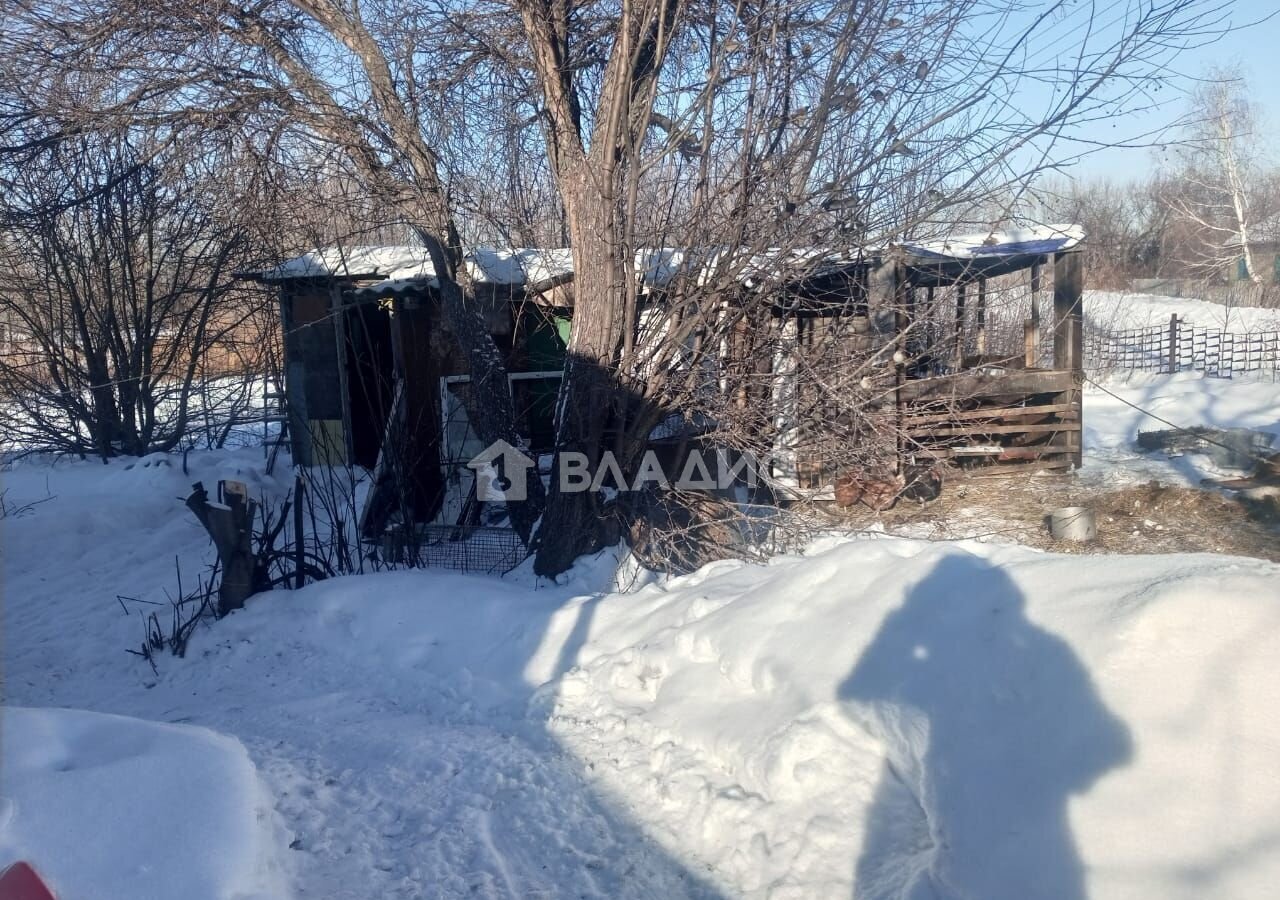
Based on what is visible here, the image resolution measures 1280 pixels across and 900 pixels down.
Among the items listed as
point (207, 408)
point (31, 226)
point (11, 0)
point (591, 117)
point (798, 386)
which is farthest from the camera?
point (207, 408)

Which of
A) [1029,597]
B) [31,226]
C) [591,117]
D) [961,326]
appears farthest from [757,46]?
[31,226]

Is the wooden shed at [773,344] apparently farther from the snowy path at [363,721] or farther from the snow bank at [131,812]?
the snow bank at [131,812]

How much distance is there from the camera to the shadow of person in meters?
2.63

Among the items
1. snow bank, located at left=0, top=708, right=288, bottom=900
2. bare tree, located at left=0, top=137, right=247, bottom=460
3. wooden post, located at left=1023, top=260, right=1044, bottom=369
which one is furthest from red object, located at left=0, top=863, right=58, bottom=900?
wooden post, located at left=1023, top=260, right=1044, bottom=369

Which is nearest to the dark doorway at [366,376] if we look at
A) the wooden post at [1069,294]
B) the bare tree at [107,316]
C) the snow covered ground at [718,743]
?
the bare tree at [107,316]

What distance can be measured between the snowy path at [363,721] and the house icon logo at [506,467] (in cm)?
132

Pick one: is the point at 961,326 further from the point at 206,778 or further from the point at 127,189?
the point at 127,189

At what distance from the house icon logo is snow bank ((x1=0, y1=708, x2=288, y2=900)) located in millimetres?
4196

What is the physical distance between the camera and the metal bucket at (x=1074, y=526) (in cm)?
802

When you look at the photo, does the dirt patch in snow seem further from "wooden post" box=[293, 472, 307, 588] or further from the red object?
the red object

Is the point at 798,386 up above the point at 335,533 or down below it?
above

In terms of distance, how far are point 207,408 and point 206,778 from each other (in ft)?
37.3

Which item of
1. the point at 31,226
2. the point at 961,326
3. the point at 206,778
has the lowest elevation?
the point at 206,778

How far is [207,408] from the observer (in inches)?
525
